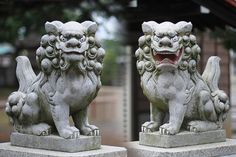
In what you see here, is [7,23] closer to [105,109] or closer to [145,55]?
[105,109]

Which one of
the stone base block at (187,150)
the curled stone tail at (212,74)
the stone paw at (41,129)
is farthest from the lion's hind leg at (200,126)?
the stone paw at (41,129)

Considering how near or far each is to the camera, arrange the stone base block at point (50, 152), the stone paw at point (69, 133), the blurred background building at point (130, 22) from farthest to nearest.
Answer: the blurred background building at point (130, 22) → the stone paw at point (69, 133) → the stone base block at point (50, 152)

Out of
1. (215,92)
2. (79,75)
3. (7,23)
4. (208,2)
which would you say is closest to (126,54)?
(7,23)

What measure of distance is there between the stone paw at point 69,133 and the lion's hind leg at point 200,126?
4.36 ft

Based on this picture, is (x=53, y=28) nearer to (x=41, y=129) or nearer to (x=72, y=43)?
(x=72, y=43)

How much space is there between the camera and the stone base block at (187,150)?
198 inches

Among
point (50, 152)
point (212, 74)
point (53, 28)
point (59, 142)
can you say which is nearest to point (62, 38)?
point (53, 28)

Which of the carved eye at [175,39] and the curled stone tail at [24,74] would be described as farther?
the curled stone tail at [24,74]

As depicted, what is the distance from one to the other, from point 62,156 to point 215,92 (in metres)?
2.05

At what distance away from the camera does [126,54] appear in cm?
1166

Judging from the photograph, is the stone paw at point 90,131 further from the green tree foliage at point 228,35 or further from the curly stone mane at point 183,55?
the green tree foliage at point 228,35

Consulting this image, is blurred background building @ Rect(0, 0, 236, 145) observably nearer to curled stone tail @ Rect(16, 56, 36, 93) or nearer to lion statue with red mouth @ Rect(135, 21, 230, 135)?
lion statue with red mouth @ Rect(135, 21, 230, 135)

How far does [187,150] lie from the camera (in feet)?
16.8

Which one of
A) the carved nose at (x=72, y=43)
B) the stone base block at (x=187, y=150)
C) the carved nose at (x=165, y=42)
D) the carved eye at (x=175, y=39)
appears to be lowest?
the stone base block at (x=187, y=150)
